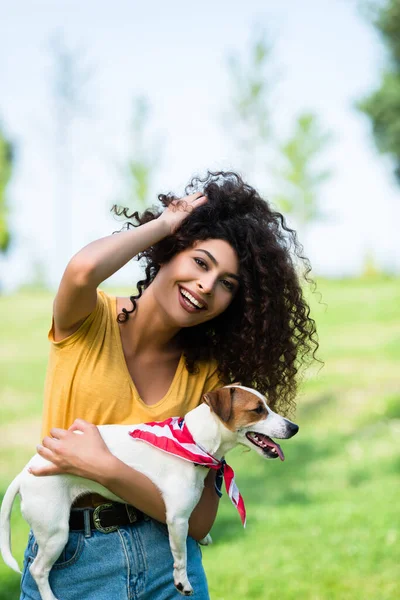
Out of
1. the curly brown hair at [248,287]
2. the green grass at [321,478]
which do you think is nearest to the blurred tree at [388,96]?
the green grass at [321,478]

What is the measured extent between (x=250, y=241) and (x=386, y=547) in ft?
12.2

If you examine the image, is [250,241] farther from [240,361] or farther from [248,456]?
[248,456]

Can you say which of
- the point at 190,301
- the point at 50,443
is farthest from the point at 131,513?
the point at 190,301

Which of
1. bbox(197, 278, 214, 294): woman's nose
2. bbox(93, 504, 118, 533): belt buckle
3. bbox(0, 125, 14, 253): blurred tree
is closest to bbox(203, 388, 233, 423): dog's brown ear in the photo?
bbox(197, 278, 214, 294): woman's nose

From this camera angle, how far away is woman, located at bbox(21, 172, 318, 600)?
2.20 meters

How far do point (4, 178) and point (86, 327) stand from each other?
21212 millimetres

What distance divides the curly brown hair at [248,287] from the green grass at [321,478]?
551mm

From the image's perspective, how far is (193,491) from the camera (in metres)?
2.28

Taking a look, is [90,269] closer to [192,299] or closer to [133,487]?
[192,299]

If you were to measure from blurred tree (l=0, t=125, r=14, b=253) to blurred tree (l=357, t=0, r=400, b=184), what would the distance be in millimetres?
12514

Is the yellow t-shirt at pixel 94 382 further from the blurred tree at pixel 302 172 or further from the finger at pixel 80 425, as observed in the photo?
the blurred tree at pixel 302 172

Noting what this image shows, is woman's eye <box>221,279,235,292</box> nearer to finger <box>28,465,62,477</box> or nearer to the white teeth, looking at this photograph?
the white teeth

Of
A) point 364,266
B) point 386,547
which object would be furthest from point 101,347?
point 364,266

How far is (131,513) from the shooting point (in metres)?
2.25
